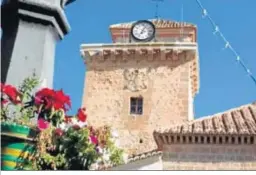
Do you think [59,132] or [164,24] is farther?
[164,24]

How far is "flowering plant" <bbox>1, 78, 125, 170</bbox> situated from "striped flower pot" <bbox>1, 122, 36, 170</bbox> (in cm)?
4

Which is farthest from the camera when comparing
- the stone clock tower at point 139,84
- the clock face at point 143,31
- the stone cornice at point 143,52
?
the clock face at point 143,31

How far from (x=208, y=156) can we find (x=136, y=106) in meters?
7.79

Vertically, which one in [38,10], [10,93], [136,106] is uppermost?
[136,106]

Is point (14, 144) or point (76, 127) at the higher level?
point (76, 127)

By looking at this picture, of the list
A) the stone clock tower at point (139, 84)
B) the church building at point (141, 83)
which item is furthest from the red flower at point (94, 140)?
the stone clock tower at point (139, 84)

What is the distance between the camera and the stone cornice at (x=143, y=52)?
22.7 m

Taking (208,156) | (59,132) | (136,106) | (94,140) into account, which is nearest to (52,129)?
(59,132)

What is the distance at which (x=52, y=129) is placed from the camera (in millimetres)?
3133

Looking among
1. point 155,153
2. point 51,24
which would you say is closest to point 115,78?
point 155,153

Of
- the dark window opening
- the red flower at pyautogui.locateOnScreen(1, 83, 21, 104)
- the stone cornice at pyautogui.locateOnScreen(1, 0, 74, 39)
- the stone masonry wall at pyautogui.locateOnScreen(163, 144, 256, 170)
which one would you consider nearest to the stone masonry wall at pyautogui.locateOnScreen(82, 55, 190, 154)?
the dark window opening

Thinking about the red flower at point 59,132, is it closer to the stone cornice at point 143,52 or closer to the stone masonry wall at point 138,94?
the stone masonry wall at point 138,94

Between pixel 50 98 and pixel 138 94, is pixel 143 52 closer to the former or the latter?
pixel 138 94
